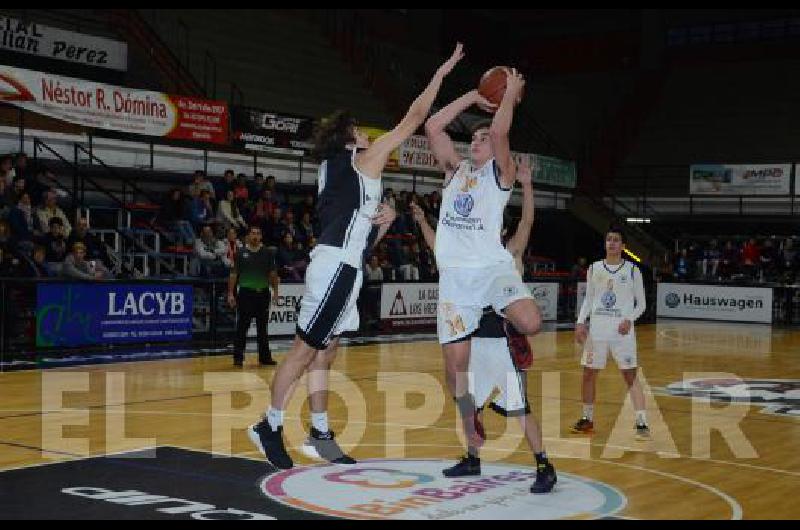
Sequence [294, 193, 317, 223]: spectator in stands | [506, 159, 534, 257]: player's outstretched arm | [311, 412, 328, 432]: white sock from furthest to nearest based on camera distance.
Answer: [294, 193, 317, 223]: spectator in stands < [311, 412, 328, 432]: white sock < [506, 159, 534, 257]: player's outstretched arm

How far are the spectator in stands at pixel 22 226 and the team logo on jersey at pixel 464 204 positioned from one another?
1117 cm

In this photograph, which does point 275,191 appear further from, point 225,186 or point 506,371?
point 506,371

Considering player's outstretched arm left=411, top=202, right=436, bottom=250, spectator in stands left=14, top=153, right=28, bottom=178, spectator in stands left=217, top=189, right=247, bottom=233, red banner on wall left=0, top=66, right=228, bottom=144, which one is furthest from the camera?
spectator in stands left=217, top=189, right=247, bottom=233

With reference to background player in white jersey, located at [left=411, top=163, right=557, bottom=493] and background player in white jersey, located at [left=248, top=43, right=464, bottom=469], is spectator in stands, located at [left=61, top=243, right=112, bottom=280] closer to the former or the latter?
background player in white jersey, located at [left=411, top=163, right=557, bottom=493]

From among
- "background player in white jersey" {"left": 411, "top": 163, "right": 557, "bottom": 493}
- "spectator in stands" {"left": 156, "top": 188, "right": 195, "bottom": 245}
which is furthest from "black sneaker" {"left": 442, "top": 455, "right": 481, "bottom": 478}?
"spectator in stands" {"left": 156, "top": 188, "right": 195, "bottom": 245}

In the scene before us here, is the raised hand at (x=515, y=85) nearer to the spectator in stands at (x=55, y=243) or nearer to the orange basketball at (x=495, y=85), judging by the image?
the orange basketball at (x=495, y=85)

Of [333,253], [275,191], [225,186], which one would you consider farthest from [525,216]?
[275,191]

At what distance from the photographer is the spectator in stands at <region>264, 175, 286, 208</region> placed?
22.0 meters

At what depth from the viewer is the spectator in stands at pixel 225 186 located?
70.3ft

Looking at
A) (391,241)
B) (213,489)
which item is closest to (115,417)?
(213,489)

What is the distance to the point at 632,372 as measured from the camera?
977 centimetres

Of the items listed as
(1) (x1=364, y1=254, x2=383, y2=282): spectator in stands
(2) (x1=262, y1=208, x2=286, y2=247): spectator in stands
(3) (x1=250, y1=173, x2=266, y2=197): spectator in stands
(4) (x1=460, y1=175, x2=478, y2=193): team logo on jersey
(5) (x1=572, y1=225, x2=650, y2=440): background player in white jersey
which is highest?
(3) (x1=250, y1=173, x2=266, y2=197): spectator in stands

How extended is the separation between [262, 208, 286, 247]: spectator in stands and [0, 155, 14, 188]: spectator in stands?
5406 mm

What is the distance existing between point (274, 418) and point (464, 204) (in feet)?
6.21
